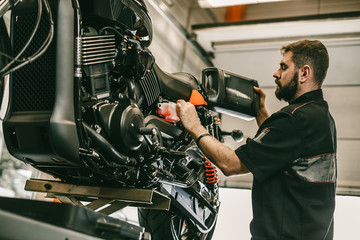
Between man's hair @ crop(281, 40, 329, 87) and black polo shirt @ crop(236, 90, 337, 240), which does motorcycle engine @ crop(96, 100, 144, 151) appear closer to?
black polo shirt @ crop(236, 90, 337, 240)

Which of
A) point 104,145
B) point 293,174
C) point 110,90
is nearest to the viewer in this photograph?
point 104,145

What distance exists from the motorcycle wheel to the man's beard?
916 millimetres

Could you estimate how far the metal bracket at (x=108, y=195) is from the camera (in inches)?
70.6

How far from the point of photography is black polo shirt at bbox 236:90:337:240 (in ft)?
6.12

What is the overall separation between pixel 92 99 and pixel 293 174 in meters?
1.02

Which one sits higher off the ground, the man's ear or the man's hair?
the man's hair

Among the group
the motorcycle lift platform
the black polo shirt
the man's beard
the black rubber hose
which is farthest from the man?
the motorcycle lift platform

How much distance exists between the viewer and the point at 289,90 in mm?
Result: 2221

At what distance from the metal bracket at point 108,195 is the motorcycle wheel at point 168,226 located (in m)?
0.39

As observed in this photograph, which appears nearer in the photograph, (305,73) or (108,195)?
(108,195)

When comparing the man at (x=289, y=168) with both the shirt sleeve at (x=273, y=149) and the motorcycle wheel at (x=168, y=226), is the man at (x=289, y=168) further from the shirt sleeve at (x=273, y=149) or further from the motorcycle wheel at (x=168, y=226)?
the motorcycle wheel at (x=168, y=226)

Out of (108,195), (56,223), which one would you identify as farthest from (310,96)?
(56,223)

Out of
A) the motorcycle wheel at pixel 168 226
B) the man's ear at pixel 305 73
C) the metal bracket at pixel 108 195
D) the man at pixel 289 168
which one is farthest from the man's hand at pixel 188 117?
the man's ear at pixel 305 73

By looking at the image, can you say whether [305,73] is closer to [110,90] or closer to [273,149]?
[273,149]
